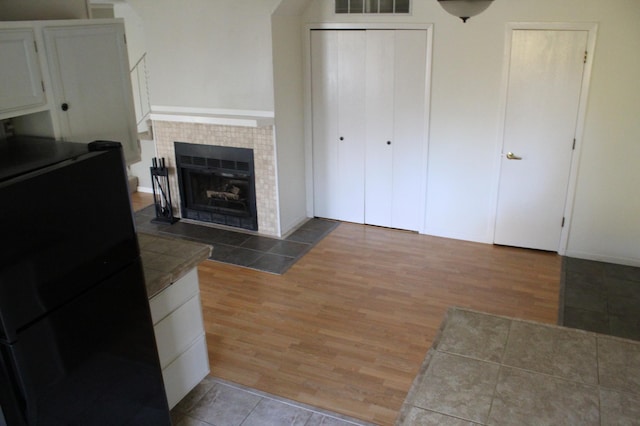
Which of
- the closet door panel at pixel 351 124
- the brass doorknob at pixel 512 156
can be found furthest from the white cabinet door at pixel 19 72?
the brass doorknob at pixel 512 156

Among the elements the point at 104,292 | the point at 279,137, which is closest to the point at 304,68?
the point at 279,137

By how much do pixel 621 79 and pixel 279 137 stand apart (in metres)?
3.22

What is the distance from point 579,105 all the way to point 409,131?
1613mm

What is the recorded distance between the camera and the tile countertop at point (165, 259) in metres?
2.84

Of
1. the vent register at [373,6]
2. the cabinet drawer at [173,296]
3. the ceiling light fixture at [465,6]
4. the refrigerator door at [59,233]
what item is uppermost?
the vent register at [373,6]

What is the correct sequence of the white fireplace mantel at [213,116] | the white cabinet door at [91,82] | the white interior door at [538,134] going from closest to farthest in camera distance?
the white cabinet door at [91,82]
the white interior door at [538,134]
the white fireplace mantel at [213,116]

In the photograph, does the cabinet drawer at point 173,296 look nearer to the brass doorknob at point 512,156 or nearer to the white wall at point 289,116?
the white wall at point 289,116

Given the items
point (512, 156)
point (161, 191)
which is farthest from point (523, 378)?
point (161, 191)

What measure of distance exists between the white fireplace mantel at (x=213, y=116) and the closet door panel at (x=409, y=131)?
53.8 inches

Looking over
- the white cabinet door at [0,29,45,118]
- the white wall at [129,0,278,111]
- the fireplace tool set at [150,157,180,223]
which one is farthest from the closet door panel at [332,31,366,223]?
the white cabinet door at [0,29,45,118]

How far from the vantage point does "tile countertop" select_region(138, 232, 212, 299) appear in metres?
2.84

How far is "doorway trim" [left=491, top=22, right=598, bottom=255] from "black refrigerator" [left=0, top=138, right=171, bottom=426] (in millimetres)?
3922

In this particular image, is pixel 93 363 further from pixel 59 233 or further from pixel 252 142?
pixel 252 142

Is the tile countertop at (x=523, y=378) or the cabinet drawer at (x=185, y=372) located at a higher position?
the tile countertop at (x=523, y=378)
